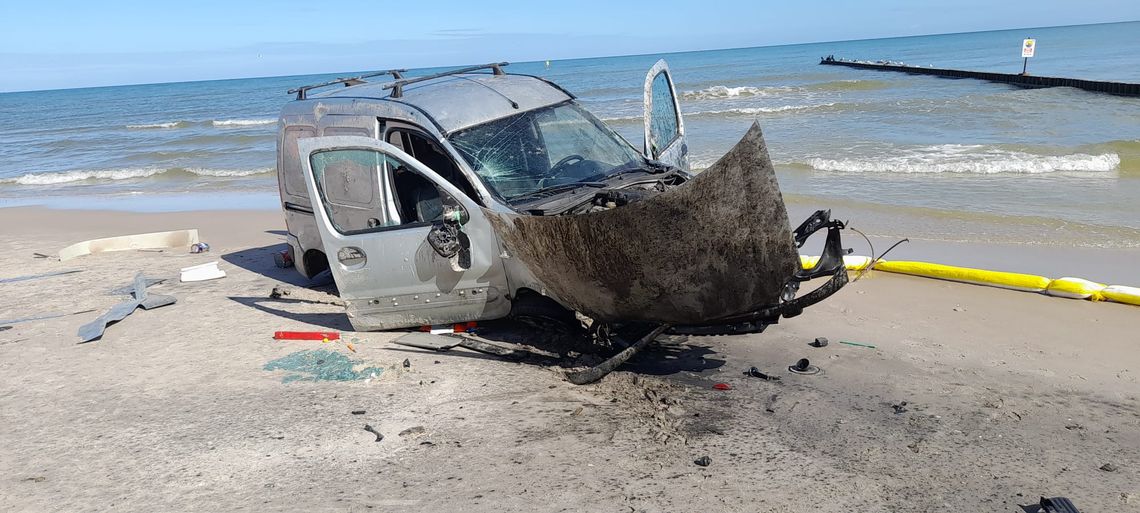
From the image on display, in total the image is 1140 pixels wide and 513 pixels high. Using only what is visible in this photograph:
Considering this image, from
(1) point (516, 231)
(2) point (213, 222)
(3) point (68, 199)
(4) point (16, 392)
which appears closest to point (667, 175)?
(1) point (516, 231)

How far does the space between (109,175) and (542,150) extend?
18187mm

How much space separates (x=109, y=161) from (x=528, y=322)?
22.5 meters

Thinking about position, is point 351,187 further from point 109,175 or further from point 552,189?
point 109,175

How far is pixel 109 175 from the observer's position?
67.4 feet

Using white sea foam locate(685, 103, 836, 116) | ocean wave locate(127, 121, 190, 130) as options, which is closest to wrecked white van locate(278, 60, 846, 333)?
white sea foam locate(685, 103, 836, 116)

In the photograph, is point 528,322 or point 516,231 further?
point 528,322

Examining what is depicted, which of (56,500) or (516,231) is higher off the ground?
(516,231)

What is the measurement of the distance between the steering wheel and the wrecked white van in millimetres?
16

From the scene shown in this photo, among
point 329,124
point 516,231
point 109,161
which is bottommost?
point 109,161

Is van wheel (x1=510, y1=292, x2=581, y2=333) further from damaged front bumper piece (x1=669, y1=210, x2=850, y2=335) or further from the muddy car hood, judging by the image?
damaged front bumper piece (x1=669, y1=210, x2=850, y2=335)

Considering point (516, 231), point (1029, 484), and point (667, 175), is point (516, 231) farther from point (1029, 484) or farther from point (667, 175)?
point (1029, 484)

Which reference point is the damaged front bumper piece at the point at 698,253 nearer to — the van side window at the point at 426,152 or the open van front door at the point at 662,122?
the van side window at the point at 426,152

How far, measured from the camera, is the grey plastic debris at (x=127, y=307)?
6.95 metres

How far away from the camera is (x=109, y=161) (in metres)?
Result: 24.1
